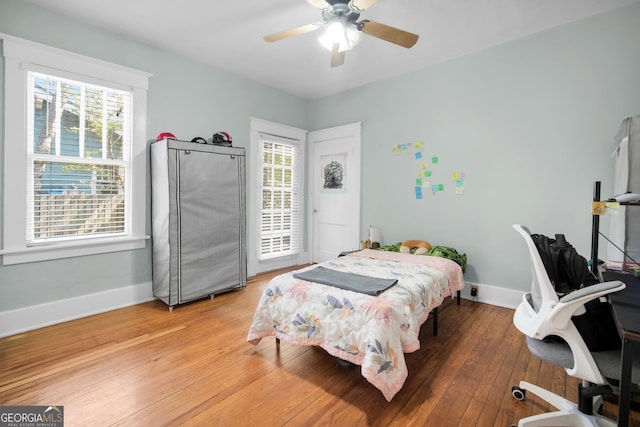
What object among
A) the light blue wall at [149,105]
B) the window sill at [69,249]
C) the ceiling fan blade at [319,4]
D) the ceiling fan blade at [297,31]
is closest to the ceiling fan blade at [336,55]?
the ceiling fan blade at [297,31]

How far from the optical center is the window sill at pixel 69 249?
2.46 meters

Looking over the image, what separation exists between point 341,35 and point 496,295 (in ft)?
9.59

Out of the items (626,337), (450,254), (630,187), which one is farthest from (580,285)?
(450,254)

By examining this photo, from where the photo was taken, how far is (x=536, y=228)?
2930mm

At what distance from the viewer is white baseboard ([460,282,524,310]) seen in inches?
120

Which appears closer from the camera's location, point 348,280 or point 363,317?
point 363,317

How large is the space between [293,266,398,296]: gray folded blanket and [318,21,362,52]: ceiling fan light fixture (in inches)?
69.2

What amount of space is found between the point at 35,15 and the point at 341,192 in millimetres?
3625

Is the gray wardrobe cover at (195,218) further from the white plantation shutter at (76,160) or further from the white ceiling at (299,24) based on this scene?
the white ceiling at (299,24)

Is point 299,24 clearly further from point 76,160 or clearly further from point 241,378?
point 241,378

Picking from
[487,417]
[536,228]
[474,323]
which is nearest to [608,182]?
[536,228]

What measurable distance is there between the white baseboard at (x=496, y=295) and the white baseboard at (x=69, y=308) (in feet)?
11.5

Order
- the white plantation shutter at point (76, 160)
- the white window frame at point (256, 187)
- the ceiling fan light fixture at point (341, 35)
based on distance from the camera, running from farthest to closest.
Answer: the white window frame at point (256, 187) → the white plantation shutter at point (76, 160) → the ceiling fan light fixture at point (341, 35)

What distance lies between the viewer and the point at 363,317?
1.74 m
